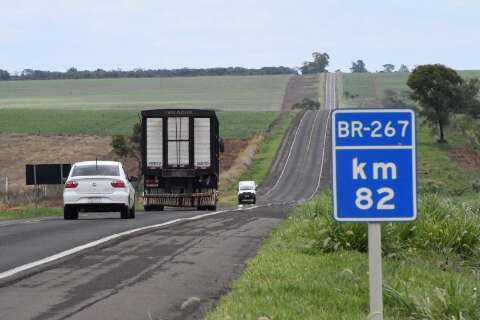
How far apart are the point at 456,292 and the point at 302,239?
22.2 ft

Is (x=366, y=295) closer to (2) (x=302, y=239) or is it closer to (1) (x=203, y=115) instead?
(2) (x=302, y=239)

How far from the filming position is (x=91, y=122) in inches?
4353

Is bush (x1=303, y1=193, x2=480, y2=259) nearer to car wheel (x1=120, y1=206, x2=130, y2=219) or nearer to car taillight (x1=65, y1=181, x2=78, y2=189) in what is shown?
car wheel (x1=120, y1=206, x2=130, y2=219)

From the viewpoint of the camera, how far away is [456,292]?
30.5ft

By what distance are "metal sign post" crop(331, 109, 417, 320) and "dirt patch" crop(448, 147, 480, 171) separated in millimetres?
78211

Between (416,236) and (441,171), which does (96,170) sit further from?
(441,171)

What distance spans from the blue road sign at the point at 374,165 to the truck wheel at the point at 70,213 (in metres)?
20.2

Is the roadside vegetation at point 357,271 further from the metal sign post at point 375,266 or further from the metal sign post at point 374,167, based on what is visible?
the metal sign post at point 374,167

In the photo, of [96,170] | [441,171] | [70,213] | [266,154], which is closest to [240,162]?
[266,154]

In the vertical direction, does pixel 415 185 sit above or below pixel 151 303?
above

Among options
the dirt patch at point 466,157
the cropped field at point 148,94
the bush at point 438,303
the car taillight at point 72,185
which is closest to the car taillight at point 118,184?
the car taillight at point 72,185

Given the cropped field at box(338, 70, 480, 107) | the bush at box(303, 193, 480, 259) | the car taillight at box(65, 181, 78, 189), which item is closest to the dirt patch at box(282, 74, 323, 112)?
the cropped field at box(338, 70, 480, 107)

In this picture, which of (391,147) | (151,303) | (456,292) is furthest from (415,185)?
(151,303)

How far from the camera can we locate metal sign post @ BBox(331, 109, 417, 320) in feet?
23.0
